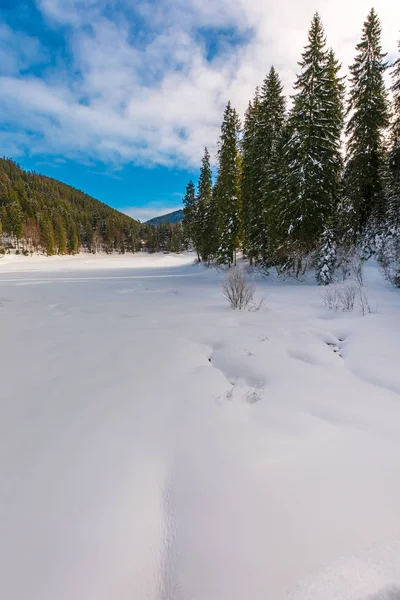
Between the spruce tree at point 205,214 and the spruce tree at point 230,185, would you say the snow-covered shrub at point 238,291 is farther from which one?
the spruce tree at point 205,214

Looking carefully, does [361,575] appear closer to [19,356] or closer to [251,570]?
[251,570]

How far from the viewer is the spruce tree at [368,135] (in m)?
15.0

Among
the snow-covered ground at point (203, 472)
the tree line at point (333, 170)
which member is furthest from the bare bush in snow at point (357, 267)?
the snow-covered ground at point (203, 472)

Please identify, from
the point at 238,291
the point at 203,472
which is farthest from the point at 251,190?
the point at 203,472

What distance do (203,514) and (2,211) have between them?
85.5 meters

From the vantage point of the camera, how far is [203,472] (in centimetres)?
255

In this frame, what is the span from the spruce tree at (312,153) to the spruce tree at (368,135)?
1.12m

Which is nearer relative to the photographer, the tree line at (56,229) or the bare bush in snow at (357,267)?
the bare bush in snow at (357,267)

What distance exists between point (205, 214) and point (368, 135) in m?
18.8

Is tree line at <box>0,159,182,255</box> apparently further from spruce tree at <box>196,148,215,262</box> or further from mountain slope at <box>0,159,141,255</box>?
spruce tree at <box>196,148,215,262</box>

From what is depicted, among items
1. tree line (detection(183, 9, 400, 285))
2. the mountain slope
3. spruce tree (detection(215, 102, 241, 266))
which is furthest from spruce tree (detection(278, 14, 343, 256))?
the mountain slope

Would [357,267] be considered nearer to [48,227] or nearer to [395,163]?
[395,163]

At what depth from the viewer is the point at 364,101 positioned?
15.3m

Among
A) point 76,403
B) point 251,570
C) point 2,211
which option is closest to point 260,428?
point 251,570
